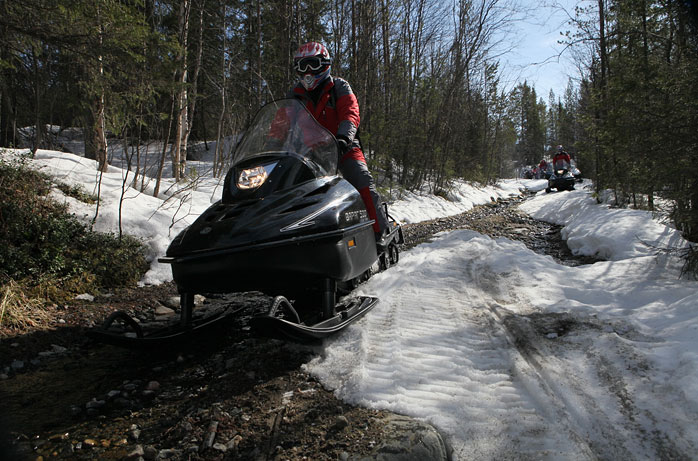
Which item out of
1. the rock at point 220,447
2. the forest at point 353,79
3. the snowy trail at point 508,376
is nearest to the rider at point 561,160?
the forest at point 353,79

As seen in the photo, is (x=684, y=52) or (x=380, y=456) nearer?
(x=380, y=456)

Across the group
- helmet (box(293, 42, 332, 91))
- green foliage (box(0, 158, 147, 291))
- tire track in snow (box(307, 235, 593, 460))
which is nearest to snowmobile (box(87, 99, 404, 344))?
tire track in snow (box(307, 235, 593, 460))

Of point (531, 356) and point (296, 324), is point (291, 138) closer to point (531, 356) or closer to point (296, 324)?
point (296, 324)

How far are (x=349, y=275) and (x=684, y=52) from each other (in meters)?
4.42

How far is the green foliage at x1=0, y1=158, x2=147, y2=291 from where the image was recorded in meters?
4.18

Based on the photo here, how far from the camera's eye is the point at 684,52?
4.31 metres

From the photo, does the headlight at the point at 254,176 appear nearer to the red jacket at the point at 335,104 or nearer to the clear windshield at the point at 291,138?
the clear windshield at the point at 291,138

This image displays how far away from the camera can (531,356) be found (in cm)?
253

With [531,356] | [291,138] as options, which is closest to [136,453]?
[531,356]

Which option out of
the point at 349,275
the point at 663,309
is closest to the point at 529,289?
the point at 663,309

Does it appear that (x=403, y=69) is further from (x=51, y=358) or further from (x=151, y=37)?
(x=51, y=358)

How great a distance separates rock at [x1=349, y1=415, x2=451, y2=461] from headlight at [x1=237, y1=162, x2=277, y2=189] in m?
1.89

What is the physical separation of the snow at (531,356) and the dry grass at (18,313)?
1.40m

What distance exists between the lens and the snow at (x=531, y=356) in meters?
1.77
